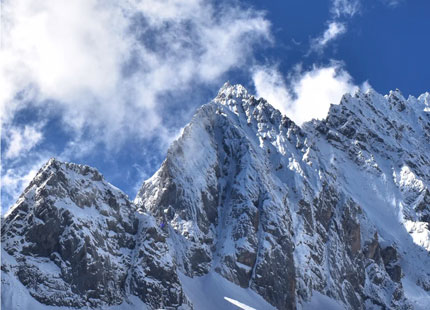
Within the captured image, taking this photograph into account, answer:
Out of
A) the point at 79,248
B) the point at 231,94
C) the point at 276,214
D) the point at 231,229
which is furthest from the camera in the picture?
the point at 231,94

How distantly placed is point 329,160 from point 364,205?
17.8m

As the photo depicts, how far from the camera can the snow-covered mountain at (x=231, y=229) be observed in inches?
4210

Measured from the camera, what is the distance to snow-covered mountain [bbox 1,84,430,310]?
351ft

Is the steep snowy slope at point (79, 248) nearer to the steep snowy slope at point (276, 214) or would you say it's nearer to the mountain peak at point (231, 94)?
the steep snowy slope at point (276, 214)

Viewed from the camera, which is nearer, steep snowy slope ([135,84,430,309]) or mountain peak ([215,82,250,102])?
steep snowy slope ([135,84,430,309])

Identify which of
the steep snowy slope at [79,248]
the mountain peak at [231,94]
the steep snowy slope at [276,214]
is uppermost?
the mountain peak at [231,94]

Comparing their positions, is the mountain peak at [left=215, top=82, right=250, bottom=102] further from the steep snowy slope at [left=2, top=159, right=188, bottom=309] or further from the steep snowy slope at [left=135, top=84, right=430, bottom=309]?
the steep snowy slope at [left=2, top=159, right=188, bottom=309]

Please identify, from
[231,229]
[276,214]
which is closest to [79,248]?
[231,229]

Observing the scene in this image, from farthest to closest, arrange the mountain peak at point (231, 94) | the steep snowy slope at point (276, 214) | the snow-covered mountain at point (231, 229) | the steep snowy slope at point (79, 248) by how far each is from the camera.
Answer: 1. the mountain peak at point (231, 94)
2. the steep snowy slope at point (276, 214)
3. the snow-covered mountain at point (231, 229)
4. the steep snowy slope at point (79, 248)

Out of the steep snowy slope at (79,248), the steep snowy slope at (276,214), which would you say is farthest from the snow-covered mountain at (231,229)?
the steep snowy slope at (276,214)

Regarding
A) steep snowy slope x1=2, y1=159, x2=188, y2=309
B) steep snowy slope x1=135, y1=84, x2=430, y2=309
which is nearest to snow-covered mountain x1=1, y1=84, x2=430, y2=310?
steep snowy slope x1=2, y1=159, x2=188, y2=309

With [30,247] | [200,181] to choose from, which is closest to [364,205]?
[200,181]

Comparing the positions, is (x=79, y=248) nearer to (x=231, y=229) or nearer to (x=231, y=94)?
(x=231, y=229)

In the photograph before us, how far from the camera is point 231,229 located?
14125 cm
